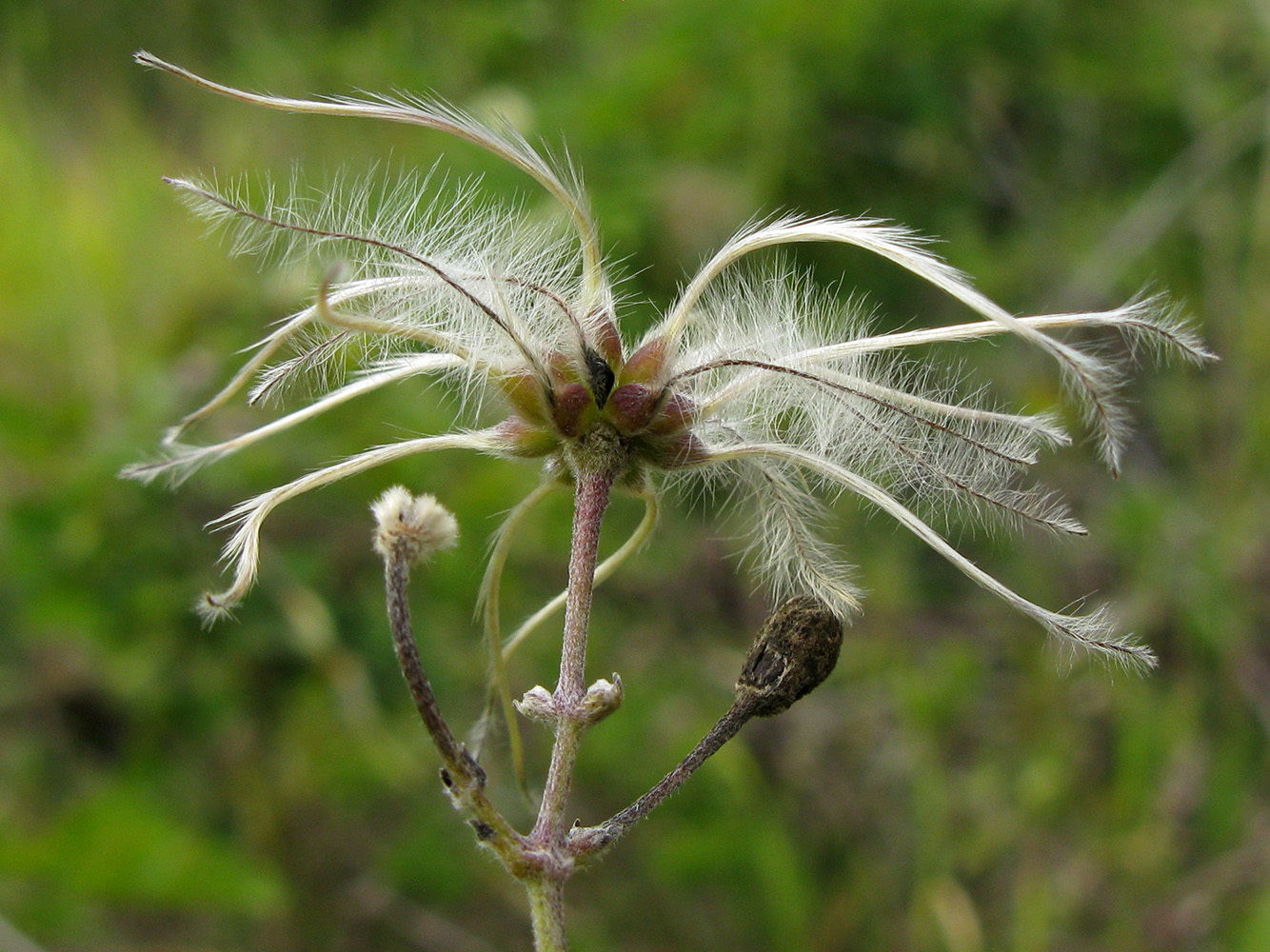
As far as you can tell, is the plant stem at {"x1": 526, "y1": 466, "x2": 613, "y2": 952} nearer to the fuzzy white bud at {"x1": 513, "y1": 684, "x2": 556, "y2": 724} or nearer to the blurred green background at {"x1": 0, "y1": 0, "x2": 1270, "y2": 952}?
the fuzzy white bud at {"x1": 513, "y1": 684, "x2": 556, "y2": 724}

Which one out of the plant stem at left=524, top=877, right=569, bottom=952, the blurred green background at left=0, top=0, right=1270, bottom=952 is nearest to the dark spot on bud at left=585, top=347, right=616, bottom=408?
the plant stem at left=524, top=877, right=569, bottom=952

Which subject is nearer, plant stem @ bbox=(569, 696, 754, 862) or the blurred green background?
plant stem @ bbox=(569, 696, 754, 862)

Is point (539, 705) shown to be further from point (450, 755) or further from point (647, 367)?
point (647, 367)

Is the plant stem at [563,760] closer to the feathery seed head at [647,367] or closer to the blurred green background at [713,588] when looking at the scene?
the feathery seed head at [647,367]

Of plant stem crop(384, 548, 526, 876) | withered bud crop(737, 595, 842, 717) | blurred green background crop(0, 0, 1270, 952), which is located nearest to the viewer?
plant stem crop(384, 548, 526, 876)

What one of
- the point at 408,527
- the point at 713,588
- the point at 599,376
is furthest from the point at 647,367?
the point at 713,588
